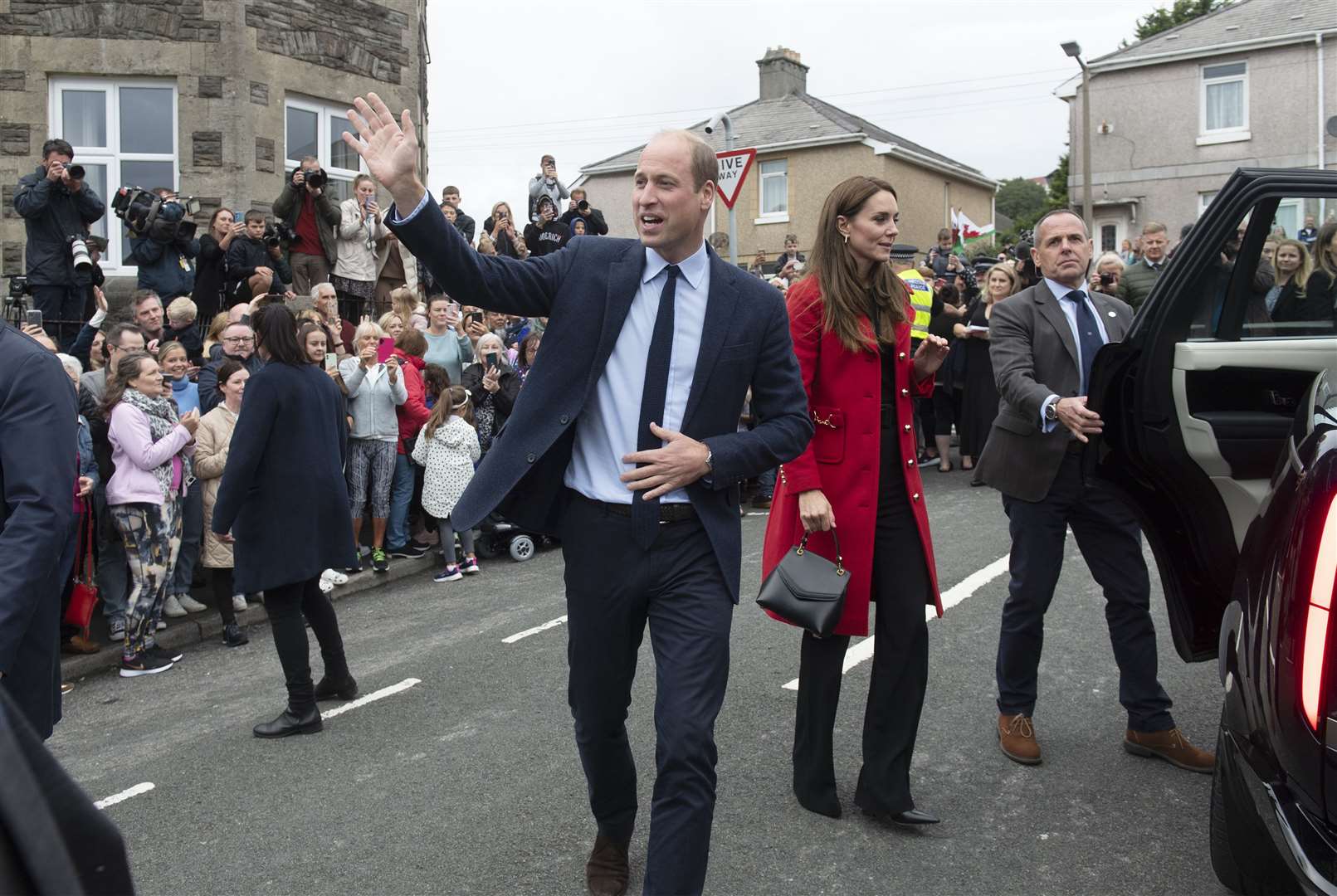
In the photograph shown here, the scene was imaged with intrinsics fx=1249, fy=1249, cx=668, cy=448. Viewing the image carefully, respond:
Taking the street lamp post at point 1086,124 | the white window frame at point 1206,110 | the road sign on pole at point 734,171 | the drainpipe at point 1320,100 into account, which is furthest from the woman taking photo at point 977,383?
the white window frame at point 1206,110

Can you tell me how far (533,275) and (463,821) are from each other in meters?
2.16

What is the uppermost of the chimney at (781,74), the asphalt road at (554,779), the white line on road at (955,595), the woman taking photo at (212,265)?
the chimney at (781,74)

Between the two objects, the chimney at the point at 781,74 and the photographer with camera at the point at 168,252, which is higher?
the chimney at the point at 781,74

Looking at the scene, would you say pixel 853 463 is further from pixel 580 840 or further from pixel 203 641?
Result: pixel 203 641

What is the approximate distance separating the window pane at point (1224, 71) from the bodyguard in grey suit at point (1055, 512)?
31.2 m

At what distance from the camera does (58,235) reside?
35.8ft

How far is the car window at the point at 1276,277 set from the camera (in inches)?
155

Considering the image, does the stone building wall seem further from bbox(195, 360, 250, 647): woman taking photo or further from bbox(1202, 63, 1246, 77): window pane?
bbox(1202, 63, 1246, 77): window pane

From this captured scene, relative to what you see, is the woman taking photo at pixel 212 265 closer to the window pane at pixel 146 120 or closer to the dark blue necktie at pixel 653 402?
the window pane at pixel 146 120

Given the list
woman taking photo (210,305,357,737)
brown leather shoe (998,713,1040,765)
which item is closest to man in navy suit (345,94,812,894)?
brown leather shoe (998,713,1040,765)

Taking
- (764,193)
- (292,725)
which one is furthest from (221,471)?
(764,193)

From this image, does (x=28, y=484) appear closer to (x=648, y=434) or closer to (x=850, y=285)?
(x=648, y=434)

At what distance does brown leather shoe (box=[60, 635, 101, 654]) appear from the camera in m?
7.66

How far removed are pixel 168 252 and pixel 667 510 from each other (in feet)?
31.0
